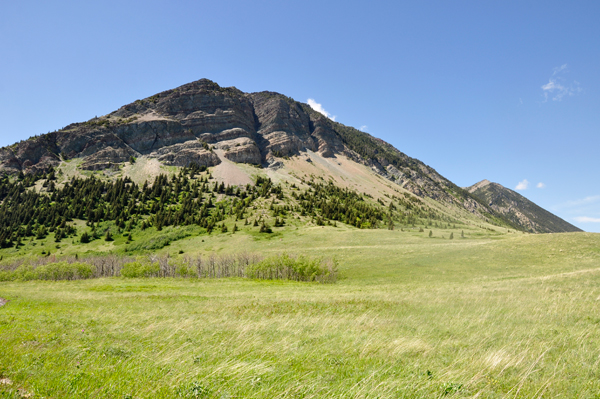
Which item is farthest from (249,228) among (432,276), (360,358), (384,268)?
(360,358)

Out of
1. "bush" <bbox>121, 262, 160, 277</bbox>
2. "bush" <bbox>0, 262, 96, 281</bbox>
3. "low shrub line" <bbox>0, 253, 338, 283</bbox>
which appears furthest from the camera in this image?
"bush" <bbox>121, 262, 160, 277</bbox>

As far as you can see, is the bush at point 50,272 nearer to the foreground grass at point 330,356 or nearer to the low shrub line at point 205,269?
the low shrub line at point 205,269

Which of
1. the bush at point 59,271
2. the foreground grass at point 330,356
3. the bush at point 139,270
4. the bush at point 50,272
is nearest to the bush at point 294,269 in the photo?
the bush at point 139,270

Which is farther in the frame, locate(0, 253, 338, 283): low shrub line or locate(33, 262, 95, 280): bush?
locate(33, 262, 95, 280): bush

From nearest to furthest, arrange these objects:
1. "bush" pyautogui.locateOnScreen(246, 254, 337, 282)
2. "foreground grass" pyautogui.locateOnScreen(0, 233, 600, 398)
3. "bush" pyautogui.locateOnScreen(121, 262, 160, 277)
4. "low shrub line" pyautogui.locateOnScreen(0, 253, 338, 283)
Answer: "foreground grass" pyautogui.locateOnScreen(0, 233, 600, 398), "bush" pyautogui.locateOnScreen(246, 254, 337, 282), "low shrub line" pyautogui.locateOnScreen(0, 253, 338, 283), "bush" pyautogui.locateOnScreen(121, 262, 160, 277)

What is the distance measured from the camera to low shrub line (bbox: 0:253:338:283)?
62694 millimetres

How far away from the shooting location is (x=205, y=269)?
252 ft

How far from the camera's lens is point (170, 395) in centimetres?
479

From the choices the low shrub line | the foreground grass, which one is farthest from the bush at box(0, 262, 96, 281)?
the foreground grass

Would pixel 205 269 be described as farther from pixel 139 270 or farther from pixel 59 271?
pixel 59 271

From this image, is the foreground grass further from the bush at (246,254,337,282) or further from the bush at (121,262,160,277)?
the bush at (121,262,160,277)

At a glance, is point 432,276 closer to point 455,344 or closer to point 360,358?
point 455,344

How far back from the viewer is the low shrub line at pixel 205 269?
62.7m

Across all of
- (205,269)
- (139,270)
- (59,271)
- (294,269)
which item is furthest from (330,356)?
(59,271)
